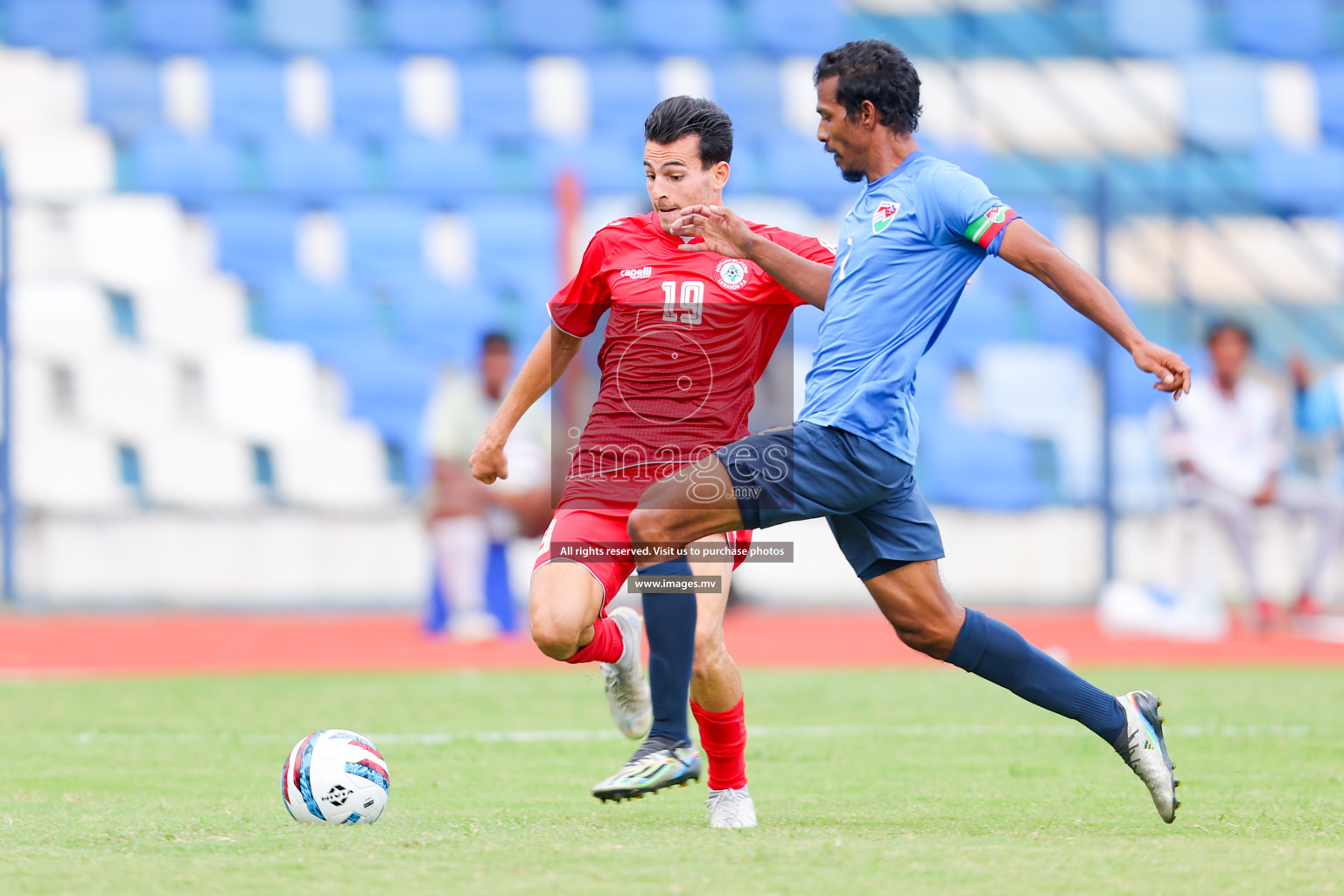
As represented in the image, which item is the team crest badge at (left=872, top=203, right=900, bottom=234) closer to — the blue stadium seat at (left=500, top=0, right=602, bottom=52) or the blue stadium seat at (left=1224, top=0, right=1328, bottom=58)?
the blue stadium seat at (left=500, top=0, right=602, bottom=52)

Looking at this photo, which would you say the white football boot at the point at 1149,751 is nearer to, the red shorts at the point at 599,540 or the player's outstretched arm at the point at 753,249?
the red shorts at the point at 599,540

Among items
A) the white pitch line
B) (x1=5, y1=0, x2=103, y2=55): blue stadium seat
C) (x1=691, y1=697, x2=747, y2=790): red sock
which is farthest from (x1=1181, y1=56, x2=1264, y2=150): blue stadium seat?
(x1=691, y1=697, x2=747, y2=790): red sock

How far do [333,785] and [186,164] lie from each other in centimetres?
1134

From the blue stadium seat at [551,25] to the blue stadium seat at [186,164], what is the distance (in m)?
3.32

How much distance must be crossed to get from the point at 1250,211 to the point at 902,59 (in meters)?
11.4

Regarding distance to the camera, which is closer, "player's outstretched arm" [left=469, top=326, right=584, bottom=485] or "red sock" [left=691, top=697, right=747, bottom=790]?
"red sock" [left=691, top=697, right=747, bottom=790]

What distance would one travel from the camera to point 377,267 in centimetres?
1377

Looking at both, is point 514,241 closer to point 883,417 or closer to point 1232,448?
point 1232,448

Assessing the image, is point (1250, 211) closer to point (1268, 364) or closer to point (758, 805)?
point (1268, 364)

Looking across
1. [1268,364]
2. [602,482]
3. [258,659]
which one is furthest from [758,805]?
[1268,364]

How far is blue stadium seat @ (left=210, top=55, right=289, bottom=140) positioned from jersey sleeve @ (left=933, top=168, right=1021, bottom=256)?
11.9 meters

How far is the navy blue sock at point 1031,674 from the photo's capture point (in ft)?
13.6

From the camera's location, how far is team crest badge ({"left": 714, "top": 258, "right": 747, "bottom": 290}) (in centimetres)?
457

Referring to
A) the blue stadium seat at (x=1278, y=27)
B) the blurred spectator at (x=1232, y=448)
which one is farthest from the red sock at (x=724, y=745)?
the blue stadium seat at (x=1278, y=27)
